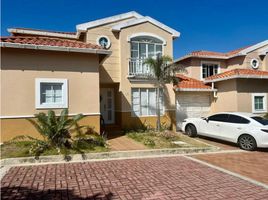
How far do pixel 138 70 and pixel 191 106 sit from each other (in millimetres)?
5025

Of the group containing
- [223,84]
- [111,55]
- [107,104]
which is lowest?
[107,104]

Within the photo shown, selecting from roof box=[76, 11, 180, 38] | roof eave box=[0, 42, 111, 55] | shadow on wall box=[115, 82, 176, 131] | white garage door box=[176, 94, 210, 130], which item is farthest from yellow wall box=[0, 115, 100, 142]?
white garage door box=[176, 94, 210, 130]

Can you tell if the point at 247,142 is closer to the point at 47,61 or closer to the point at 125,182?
the point at 125,182

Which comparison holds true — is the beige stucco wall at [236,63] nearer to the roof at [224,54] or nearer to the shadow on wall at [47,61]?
the roof at [224,54]

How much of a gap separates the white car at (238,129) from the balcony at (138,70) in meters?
4.47

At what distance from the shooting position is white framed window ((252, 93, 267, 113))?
17.0 m

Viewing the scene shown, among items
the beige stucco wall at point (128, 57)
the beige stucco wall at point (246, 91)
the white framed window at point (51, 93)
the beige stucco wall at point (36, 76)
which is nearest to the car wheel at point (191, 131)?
the beige stucco wall at point (128, 57)

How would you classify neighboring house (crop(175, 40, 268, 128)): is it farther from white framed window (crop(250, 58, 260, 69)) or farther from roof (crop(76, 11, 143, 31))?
roof (crop(76, 11, 143, 31))

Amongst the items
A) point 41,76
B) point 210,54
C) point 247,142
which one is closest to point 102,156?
point 41,76

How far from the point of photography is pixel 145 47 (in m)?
16.7

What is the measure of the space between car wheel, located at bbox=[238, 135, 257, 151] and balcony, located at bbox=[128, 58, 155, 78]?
6.69m

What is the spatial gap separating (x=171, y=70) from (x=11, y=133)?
9248 millimetres

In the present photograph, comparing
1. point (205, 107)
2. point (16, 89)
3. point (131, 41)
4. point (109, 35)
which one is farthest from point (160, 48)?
point (16, 89)

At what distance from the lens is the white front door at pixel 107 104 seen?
678 inches
